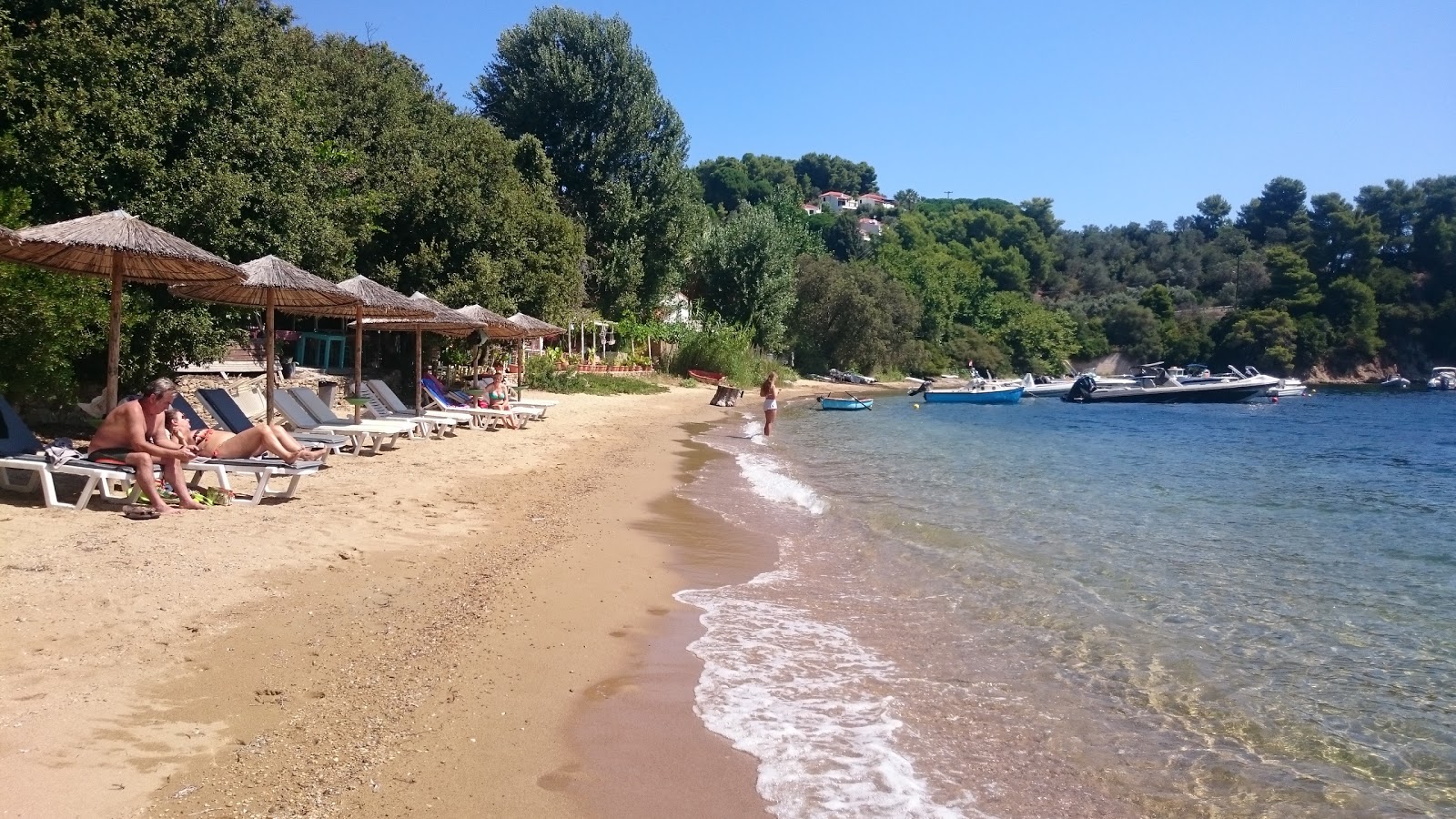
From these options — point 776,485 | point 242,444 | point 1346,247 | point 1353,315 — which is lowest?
point 776,485

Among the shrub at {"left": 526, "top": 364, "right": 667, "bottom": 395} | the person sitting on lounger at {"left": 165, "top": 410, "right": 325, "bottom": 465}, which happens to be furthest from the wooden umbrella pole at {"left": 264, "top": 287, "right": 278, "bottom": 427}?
the shrub at {"left": 526, "top": 364, "right": 667, "bottom": 395}

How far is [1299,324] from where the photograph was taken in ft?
256

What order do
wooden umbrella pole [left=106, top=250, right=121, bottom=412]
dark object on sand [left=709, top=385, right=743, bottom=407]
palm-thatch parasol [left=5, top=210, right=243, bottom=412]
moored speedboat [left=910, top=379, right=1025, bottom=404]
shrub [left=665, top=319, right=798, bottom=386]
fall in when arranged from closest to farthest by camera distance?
palm-thatch parasol [left=5, top=210, right=243, bottom=412] → wooden umbrella pole [left=106, top=250, right=121, bottom=412] → dark object on sand [left=709, top=385, right=743, bottom=407] → shrub [left=665, top=319, right=798, bottom=386] → moored speedboat [left=910, top=379, right=1025, bottom=404]

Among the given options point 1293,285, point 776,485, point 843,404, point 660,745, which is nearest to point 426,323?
point 776,485

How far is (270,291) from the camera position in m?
12.0

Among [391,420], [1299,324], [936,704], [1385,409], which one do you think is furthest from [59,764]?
[1299,324]

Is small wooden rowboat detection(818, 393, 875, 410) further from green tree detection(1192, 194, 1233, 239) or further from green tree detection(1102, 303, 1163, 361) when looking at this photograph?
green tree detection(1192, 194, 1233, 239)

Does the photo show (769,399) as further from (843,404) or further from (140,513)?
(140,513)

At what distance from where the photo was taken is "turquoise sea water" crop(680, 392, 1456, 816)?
440cm

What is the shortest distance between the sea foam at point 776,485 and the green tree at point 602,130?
75.3ft

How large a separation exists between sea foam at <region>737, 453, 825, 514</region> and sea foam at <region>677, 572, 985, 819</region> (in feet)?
18.8

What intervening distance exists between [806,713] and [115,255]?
25.7ft

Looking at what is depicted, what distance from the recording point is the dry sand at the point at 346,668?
144 inches

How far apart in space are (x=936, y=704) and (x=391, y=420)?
10.9 meters
